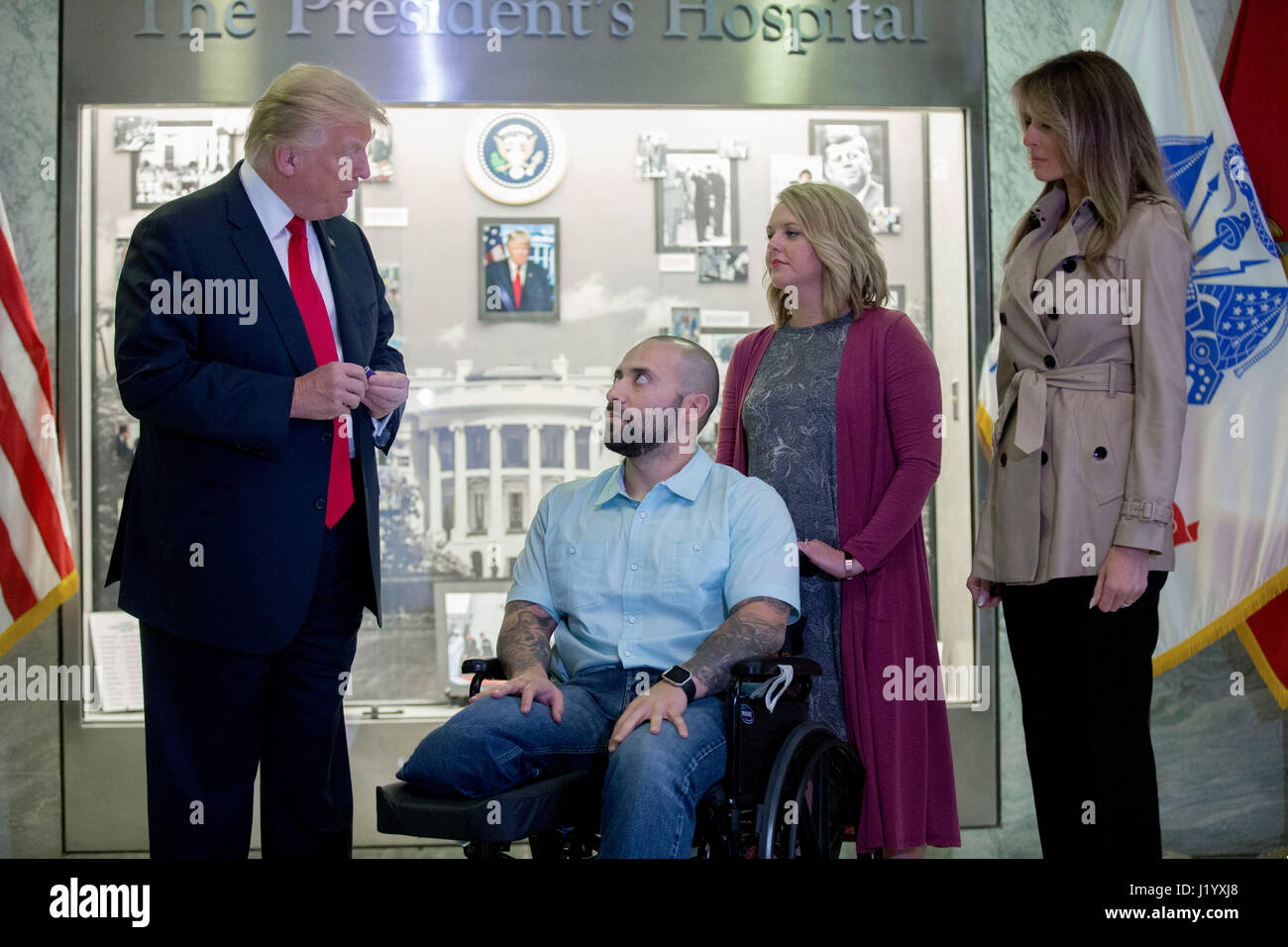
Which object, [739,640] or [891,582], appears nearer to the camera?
[739,640]

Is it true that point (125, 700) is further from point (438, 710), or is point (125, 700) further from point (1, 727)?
point (438, 710)

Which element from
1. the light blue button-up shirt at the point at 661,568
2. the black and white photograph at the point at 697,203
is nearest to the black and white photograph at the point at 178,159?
the black and white photograph at the point at 697,203

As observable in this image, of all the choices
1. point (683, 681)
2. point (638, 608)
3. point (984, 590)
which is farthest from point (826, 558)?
point (683, 681)

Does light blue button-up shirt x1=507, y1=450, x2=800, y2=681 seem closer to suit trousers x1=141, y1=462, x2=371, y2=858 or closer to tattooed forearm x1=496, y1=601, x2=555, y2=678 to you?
tattooed forearm x1=496, y1=601, x2=555, y2=678

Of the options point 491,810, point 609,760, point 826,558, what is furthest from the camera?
point 826,558

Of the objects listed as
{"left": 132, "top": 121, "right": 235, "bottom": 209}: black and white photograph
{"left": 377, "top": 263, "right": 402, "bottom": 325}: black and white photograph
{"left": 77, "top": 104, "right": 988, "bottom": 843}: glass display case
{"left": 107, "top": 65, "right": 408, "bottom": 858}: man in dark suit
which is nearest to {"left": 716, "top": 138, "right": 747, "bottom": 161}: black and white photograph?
{"left": 77, "top": 104, "right": 988, "bottom": 843}: glass display case

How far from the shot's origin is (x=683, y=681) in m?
2.32

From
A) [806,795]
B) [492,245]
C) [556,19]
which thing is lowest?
[806,795]

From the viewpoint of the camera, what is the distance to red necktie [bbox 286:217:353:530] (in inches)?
104

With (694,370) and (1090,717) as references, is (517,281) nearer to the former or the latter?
(694,370)

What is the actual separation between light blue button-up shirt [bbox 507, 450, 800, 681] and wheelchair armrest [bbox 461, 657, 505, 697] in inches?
6.5

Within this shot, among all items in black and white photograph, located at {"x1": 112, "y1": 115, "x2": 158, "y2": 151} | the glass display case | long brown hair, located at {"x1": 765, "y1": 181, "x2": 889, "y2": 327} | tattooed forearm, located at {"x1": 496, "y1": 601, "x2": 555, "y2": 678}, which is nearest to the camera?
tattooed forearm, located at {"x1": 496, "y1": 601, "x2": 555, "y2": 678}

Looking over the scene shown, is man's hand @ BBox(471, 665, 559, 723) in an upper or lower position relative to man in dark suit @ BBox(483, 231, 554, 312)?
lower

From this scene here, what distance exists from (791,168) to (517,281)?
1.07m
